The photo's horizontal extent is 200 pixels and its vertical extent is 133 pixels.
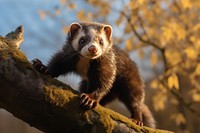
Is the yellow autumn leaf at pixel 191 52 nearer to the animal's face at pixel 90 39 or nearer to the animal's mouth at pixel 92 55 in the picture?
the animal's face at pixel 90 39

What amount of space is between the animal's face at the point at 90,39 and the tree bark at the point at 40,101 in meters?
1.04

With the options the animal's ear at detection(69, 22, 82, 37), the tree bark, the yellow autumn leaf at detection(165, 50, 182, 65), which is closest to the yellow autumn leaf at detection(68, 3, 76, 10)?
the yellow autumn leaf at detection(165, 50, 182, 65)

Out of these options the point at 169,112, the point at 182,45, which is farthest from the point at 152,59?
the point at 169,112

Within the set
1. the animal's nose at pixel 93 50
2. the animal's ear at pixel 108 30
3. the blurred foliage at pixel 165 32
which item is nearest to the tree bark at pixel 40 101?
the animal's nose at pixel 93 50

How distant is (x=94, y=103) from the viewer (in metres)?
3.10

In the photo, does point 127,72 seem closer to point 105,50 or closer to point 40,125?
point 105,50

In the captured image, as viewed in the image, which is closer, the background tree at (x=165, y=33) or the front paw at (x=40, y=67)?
the front paw at (x=40, y=67)

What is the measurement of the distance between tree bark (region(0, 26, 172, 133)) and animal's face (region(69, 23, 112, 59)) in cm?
104

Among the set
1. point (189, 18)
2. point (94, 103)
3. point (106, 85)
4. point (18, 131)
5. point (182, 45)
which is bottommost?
point (94, 103)

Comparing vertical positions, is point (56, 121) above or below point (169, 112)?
below

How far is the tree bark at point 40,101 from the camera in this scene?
262 centimetres

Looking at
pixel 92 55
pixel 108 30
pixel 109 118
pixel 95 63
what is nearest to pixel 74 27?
pixel 108 30

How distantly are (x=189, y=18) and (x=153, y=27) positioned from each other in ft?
2.84

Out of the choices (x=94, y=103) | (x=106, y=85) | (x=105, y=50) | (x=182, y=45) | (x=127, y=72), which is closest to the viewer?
(x=94, y=103)
